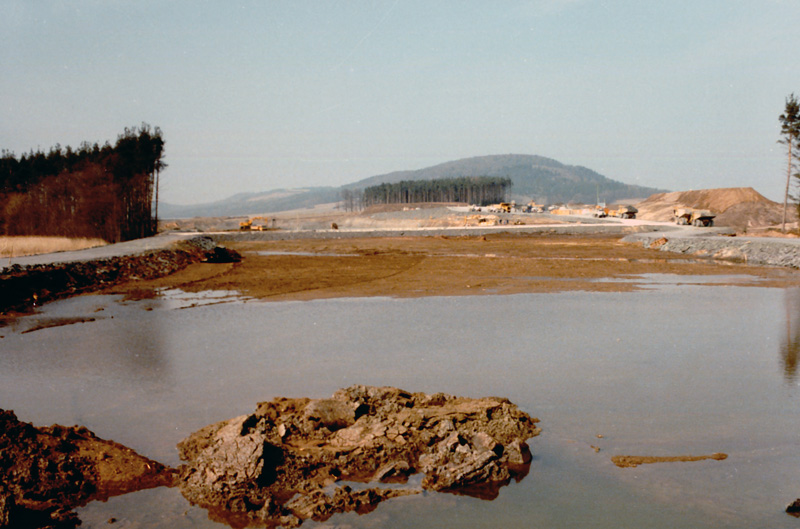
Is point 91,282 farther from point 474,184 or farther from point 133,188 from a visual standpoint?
point 474,184

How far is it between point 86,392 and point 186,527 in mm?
4936

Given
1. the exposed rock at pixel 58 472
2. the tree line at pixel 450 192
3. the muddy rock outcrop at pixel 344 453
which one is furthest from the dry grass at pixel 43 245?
the tree line at pixel 450 192

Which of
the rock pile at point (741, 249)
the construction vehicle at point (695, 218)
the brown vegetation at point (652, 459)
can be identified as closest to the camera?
the brown vegetation at point (652, 459)

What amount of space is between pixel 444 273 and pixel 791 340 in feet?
51.0

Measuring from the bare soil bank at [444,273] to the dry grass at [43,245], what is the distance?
26.1 ft

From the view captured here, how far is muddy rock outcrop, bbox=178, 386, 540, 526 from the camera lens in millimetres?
6113

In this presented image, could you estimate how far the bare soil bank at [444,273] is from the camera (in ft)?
73.2

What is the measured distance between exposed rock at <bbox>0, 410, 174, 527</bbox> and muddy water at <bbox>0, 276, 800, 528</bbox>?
28 cm

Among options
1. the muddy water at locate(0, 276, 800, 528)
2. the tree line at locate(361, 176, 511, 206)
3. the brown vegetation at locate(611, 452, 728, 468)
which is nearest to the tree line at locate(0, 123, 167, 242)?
the muddy water at locate(0, 276, 800, 528)

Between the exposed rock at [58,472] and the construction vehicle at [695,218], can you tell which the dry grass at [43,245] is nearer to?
the exposed rock at [58,472]

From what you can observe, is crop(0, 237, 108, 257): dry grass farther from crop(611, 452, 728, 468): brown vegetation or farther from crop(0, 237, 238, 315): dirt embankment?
crop(611, 452, 728, 468): brown vegetation

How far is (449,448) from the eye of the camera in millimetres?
6914

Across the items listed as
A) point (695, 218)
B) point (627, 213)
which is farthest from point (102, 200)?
point (627, 213)

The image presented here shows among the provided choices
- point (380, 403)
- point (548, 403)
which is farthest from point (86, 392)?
point (548, 403)
